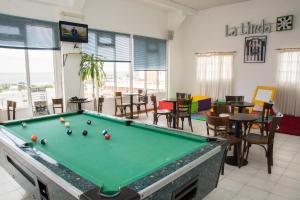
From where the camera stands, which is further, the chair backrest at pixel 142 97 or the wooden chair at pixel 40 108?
the chair backrest at pixel 142 97

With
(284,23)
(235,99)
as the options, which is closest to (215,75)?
(284,23)

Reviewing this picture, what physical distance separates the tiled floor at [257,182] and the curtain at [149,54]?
16.3 ft

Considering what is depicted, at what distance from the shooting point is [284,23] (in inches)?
273

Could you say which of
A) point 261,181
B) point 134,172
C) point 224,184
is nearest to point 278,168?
point 261,181

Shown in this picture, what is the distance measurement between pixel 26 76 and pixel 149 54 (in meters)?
4.23

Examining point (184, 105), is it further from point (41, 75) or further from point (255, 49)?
point (255, 49)

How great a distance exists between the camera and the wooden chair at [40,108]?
17.9 ft

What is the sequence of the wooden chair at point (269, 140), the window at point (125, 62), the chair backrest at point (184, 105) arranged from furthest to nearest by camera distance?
1. the window at point (125, 62)
2. the chair backrest at point (184, 105)
3. the wooden chair at point (269, 140)

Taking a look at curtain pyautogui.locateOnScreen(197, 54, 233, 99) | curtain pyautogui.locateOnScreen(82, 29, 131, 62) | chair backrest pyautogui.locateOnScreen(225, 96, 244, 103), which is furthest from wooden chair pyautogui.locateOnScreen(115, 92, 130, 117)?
curtain pyautogui.locateOnScreen(197, 54, 233, 99)

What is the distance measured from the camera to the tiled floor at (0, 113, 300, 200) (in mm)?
2822

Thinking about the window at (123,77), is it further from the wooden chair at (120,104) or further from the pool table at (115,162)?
the pool table at (115,162)

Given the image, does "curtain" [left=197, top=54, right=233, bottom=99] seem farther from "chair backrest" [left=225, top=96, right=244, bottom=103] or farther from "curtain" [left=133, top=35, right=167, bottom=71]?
"chair backrest" [left=225, top=96, right=244, bottom=103]

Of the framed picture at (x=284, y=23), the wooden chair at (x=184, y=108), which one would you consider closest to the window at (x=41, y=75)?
the wooden chair at (x=184, y=108)

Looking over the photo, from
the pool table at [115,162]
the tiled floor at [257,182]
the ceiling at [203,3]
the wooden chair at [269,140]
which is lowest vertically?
the tiled floor at [257,182]
